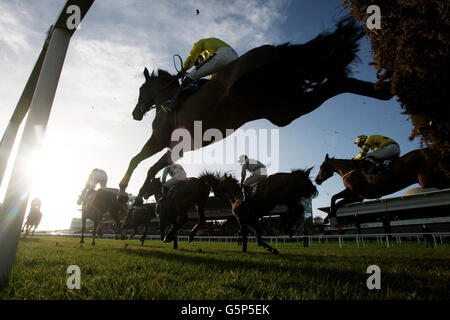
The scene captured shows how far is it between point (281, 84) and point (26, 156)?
8.17 feet

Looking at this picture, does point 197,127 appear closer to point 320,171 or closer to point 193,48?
point 193,48

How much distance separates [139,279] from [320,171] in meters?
7.43

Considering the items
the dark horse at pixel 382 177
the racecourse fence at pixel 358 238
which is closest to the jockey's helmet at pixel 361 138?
the dark horse at pixel 382 177

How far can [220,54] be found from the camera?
3.08m

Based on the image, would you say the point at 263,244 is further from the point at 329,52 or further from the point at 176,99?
the point at 329,52

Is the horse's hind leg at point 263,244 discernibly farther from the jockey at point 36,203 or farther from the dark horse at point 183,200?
the jockey at point 36,203

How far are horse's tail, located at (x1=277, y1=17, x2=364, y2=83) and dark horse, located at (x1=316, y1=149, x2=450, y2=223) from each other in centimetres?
318

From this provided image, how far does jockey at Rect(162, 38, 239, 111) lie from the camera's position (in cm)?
307

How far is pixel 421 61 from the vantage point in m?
2.21

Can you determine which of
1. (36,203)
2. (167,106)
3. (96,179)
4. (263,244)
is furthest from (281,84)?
(36,203)

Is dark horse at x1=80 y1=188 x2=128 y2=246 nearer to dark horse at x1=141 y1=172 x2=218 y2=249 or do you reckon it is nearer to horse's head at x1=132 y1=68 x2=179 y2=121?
dark horse at x1=141 y1=172 x2=218 y2=249

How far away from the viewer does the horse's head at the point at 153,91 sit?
3786mm
